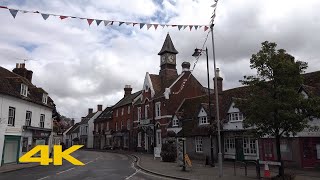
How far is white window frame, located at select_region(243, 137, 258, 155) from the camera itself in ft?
83.4

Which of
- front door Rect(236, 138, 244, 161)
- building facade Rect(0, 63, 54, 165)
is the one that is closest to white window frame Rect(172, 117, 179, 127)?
front door Rect(236, 138, 244, 161)

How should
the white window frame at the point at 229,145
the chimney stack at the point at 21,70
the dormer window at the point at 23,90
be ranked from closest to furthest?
the white window frame at the point at 229,145 < the dormer window at the point at 23,90 < the chimney stack at the point at 21,70

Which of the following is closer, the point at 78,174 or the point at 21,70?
the point at 78,174

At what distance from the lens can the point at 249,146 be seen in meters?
25.9

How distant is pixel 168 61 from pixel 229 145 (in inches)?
846

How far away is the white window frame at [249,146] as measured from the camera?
1001 inches

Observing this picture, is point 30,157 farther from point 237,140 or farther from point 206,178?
point 237,140

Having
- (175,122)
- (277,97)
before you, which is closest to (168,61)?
(175,122)

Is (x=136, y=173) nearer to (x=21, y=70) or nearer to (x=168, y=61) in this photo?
(x=21, y=70)

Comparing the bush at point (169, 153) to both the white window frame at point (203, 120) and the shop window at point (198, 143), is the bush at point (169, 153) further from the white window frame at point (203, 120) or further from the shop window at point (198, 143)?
the white window frame at point (203, 120)

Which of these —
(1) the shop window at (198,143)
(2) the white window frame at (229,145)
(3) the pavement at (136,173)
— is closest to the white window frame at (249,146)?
(2) the white window frame at (229,145)

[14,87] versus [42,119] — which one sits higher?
[14,87]

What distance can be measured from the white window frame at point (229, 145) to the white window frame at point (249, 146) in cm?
123

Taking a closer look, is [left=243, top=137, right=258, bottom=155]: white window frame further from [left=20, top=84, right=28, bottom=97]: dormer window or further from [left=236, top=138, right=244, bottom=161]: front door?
[left=20, top=84, right=28, bottom=97]: dormer window
